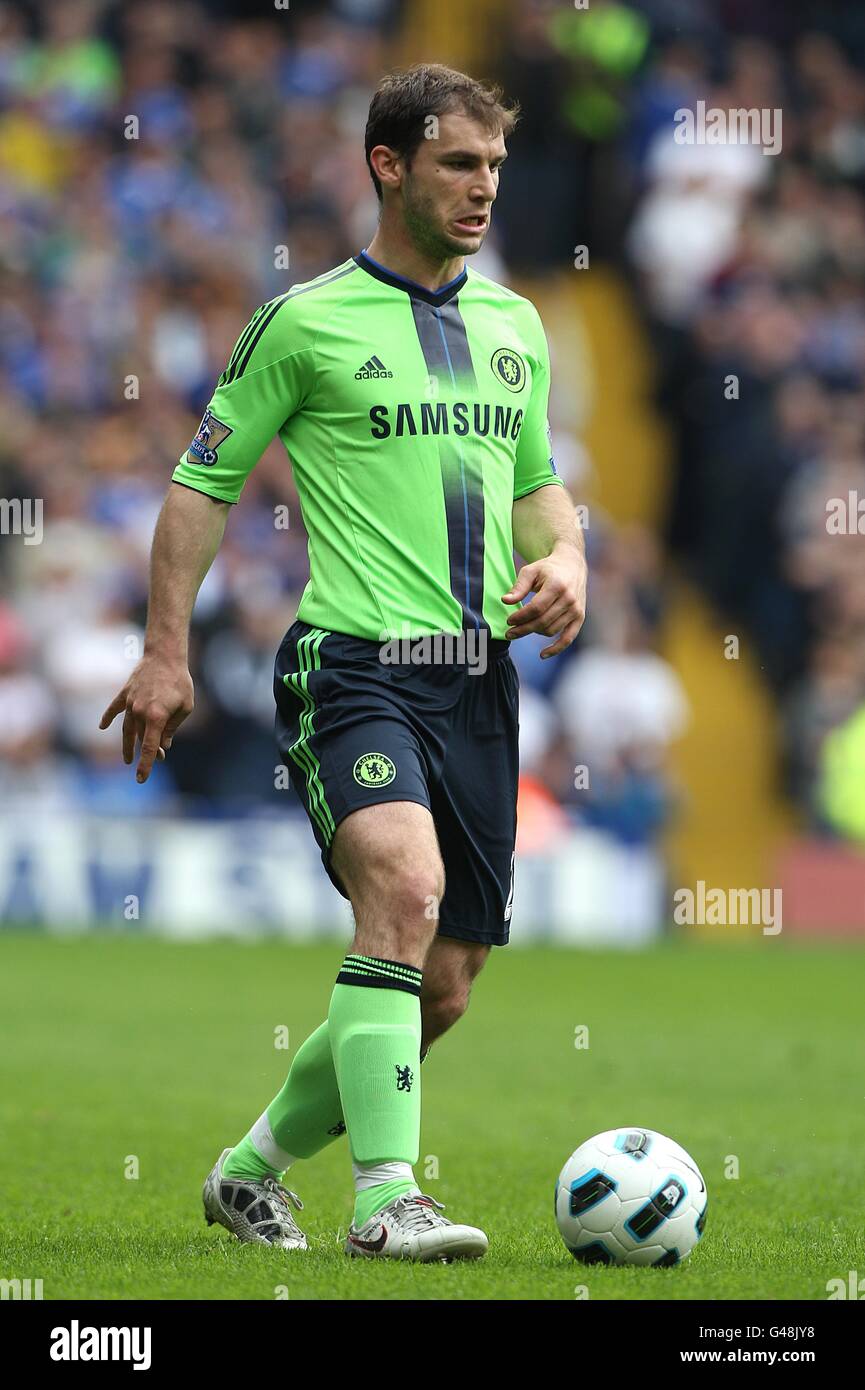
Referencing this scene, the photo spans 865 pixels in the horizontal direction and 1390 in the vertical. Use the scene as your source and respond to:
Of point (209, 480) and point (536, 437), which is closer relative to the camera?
point (209, 480)

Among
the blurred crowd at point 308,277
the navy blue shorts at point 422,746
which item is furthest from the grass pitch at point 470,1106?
the blurred crowd at point 308,277

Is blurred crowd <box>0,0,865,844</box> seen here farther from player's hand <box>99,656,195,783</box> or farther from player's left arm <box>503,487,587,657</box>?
player's hand <box>99,656,195,783</box>

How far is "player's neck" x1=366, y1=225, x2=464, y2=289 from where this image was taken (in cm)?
525

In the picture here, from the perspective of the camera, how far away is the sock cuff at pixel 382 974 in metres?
4.78

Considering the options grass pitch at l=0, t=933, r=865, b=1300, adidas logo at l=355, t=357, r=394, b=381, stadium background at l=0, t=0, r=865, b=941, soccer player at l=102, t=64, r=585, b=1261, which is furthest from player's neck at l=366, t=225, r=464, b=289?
stadium background at l=0, t=0, r=865, b=941

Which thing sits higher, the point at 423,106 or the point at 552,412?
the point at 552,412

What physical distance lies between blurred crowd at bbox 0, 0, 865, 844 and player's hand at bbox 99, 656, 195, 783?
8.60 metres

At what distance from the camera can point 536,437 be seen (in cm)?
548

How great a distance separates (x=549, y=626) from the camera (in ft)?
16.4

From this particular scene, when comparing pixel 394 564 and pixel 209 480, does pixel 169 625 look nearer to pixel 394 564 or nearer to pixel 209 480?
pixel 209 480

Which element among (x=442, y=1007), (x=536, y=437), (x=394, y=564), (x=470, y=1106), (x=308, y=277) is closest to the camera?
(x=394, y=564)

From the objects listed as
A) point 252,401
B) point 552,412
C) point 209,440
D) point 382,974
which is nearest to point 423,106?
point 252,401

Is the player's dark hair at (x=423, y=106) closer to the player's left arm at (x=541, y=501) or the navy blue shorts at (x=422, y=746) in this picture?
the player's left arm at (x=541, y=501)

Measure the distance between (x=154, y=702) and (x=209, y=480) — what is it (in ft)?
1.74
